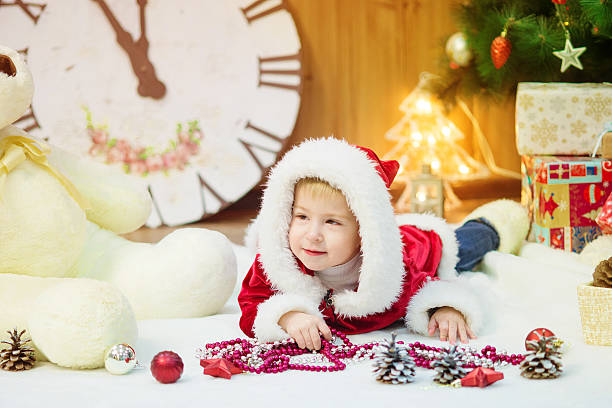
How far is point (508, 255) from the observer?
164cm

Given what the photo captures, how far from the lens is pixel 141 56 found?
2.38 metres

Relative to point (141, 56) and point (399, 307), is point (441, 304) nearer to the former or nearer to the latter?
→ point (399, 307)

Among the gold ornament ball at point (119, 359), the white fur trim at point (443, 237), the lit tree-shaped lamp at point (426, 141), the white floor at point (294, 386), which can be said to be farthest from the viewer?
the lit tree-shaped lamp at point (426, 141)

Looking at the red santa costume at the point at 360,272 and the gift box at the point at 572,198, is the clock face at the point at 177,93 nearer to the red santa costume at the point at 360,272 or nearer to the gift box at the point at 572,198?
the gift box at the point at 572,198

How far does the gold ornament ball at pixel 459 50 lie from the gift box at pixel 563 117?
1.37ft

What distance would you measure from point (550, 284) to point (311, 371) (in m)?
0.63

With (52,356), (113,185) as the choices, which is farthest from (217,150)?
(52,356)

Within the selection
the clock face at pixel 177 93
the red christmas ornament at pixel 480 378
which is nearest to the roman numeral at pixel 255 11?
the clock face at pixel 177 93

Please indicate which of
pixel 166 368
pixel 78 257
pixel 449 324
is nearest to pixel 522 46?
pixel 449 324

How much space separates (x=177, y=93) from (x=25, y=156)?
1.28 metres

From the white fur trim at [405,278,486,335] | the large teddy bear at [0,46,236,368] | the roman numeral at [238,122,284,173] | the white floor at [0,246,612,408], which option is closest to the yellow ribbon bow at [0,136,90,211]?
the large teddy bear at [0,46,236,368]

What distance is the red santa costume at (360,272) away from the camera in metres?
1.08

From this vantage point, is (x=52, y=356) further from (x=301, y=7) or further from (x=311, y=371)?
(x=301, y=7)

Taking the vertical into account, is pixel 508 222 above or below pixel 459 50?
below
